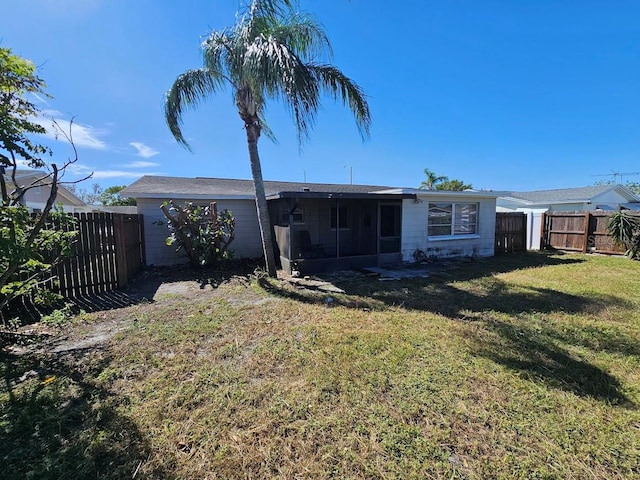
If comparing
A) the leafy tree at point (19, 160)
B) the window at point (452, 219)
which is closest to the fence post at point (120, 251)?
the leafy tree at point (19, 160)

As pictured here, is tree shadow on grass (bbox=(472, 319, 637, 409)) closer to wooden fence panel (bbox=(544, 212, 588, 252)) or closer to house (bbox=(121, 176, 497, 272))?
house (bbox=(121, 176, 497, 272))

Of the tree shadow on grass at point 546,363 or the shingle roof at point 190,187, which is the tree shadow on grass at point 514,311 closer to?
the tree shadow on grass at point 546,363

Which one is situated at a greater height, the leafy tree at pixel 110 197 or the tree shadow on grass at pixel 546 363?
the leafy tree at pixel 110 197

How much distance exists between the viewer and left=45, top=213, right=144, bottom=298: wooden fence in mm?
5570

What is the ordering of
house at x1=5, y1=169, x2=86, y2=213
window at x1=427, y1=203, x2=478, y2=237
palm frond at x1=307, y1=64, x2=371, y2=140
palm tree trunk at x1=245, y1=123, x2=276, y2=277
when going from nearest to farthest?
palm frond at x1=307, y1=64, x2=371, y2=140 → palm tree trunk at x1=245, y1=123, x2=276, y2=277 → house at x1=5, y1=169, x2=86, y2=213 → window at x1=427, y1=203, x2=478, y2=237

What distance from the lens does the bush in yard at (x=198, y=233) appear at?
8.66m

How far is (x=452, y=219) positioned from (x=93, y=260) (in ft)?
37.0

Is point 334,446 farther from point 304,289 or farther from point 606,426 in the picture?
point 304,289

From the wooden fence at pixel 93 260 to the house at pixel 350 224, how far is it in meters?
2.70

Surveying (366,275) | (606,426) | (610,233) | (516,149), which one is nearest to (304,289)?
(366,275)

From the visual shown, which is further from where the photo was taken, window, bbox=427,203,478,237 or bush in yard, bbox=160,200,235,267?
window, bbox=427,203,478,237

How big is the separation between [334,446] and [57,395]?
8.60 feet

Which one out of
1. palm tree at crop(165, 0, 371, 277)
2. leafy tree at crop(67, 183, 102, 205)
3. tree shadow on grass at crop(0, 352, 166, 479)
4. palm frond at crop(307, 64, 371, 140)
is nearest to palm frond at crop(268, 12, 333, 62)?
palm tree at crop(165, 0, 371, 277)

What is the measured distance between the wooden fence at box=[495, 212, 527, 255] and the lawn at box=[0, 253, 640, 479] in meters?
8.06
